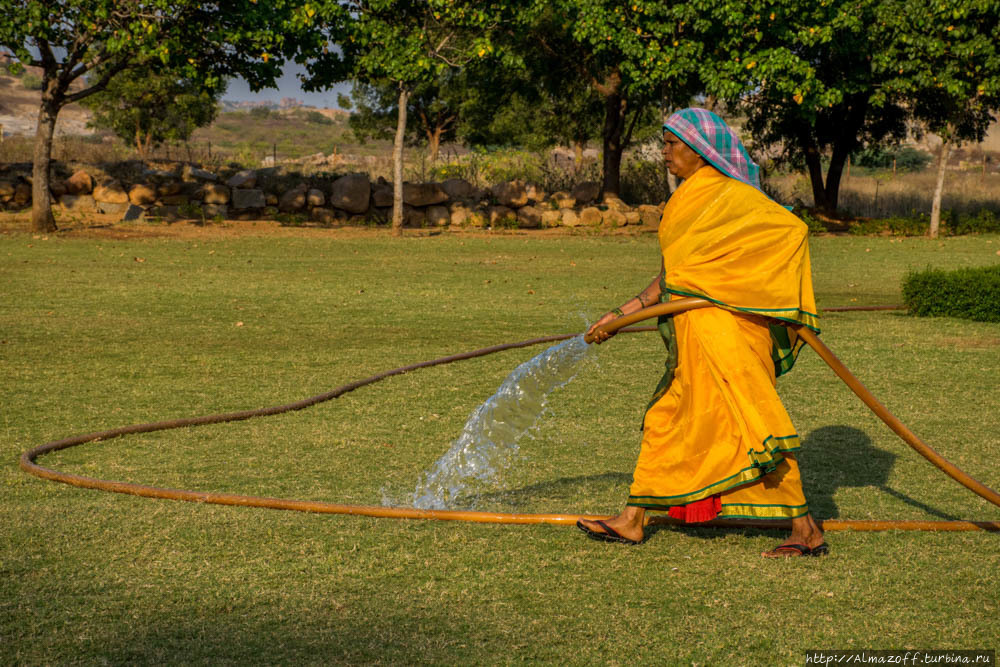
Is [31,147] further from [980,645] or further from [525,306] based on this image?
[980,645]

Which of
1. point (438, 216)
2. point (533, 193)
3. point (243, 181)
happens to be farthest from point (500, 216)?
point (243, 181)

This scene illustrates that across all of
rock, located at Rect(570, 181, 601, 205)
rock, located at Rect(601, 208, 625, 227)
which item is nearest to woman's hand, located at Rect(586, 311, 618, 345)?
rock, located at Rect(601, 208, 625, 227)

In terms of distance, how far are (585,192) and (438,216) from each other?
16.5 ft

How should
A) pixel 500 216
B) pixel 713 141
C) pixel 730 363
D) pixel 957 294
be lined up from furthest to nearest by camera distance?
pixel 500 216 < pixel 957 294 < pixel 713 141 < pixel 730 363

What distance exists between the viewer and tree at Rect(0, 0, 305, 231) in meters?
21.0

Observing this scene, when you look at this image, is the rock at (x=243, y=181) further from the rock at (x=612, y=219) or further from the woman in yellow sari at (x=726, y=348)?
the woman in yellow sari at (x=726, y=348)

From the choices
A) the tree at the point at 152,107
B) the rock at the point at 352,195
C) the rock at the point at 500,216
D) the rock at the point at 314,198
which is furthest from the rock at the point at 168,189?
the tree at the point at 152,107

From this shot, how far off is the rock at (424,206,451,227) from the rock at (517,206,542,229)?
Answer: 209 cm

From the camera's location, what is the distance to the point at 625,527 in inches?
186

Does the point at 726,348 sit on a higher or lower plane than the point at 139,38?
lower

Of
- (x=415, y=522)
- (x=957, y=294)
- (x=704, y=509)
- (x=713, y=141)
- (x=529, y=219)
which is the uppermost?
(x=713, y=141)

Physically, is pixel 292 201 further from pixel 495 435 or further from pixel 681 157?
pixel 681 157

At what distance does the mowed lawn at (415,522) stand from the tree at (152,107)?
1159 inches

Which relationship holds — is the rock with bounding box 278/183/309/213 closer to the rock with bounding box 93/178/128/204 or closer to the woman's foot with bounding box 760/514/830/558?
the rock with bounding box 93/178/128/204
